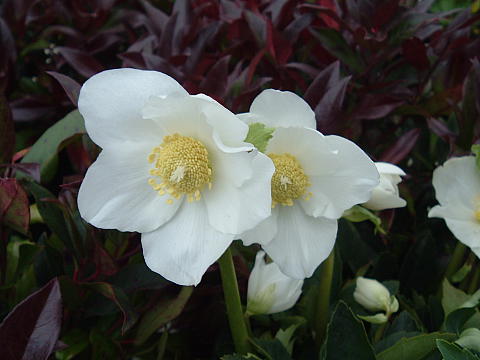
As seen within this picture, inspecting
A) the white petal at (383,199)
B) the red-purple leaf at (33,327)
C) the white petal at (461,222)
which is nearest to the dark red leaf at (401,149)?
Result: the white petal at (461,222)

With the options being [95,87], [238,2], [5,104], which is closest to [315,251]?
[95,87]

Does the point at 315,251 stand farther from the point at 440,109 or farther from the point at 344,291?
the point at 440,109

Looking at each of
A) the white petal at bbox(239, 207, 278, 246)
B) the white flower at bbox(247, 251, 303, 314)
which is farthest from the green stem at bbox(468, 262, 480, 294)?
the white petal at bbox(239, 207, 278, 246)

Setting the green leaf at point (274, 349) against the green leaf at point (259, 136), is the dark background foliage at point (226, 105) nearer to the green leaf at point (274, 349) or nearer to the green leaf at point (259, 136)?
the green leaf at point (274, 349)

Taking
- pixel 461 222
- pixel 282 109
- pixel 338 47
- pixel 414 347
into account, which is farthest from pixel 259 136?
Answer: pixel 338 47

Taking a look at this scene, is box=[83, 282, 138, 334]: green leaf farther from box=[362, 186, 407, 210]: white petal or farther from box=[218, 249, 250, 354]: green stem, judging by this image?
box=[362, 186, 407, 210]: white petal

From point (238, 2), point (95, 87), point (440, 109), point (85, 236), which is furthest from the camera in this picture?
point (238, 2)
